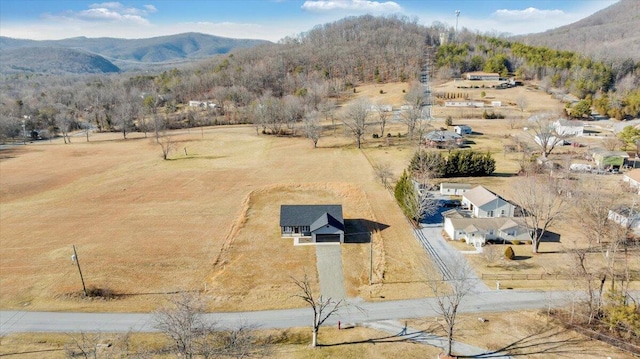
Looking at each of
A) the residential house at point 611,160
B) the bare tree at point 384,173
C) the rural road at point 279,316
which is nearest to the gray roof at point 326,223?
the rural road at point 279,316

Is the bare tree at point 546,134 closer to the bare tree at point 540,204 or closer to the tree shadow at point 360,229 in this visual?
the bare tree at point 540,204

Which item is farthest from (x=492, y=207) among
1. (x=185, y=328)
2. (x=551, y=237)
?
(x=185, y=328)

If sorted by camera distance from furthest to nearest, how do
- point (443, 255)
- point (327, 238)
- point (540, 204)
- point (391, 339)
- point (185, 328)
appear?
point (327, 238) → point (540, 204) → point (443, 255) → point (391, 339) → point (185, 328)

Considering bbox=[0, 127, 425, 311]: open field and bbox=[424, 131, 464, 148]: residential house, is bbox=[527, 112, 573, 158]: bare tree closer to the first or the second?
bbox=[424, 131, 464, 148]: residential house

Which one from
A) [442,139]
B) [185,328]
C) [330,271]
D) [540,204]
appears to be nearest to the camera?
[185,328]

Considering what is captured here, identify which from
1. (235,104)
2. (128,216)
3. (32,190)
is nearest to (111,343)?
(128,216)

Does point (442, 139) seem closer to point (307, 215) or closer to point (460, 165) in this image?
point (460, 165)
